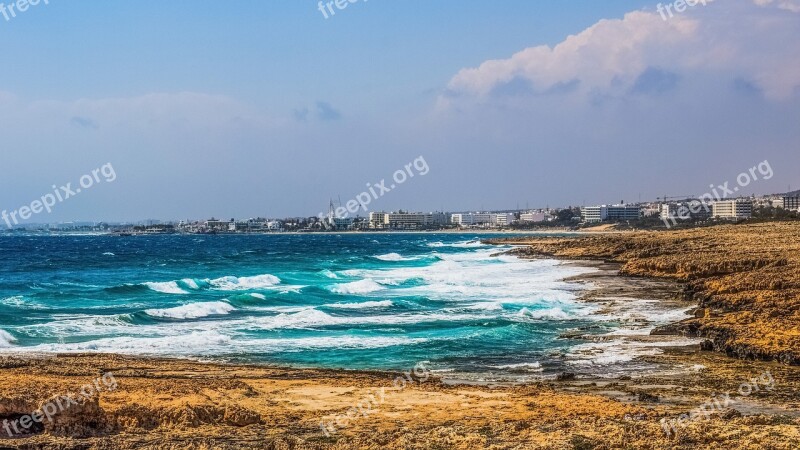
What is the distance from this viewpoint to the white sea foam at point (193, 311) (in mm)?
29188

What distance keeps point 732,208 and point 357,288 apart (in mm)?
144647

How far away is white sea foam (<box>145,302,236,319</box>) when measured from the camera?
29.2m

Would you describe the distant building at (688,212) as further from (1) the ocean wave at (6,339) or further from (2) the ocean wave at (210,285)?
(1) the ocean wave at (6,339)

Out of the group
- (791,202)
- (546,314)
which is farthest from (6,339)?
(791,202)

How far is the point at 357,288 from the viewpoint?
135 feet

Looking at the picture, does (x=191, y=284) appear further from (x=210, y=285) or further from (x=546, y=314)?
(x=546, y=314)

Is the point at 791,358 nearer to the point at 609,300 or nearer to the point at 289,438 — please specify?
the point at 289,438

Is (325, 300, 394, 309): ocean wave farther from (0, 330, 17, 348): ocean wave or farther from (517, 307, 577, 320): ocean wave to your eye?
(0, 330, 17, 348): ocean wave

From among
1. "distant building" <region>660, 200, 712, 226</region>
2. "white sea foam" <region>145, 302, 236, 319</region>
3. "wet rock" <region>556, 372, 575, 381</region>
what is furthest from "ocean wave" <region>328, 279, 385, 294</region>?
"distant building" <region>660, 200, 712, 226</region>

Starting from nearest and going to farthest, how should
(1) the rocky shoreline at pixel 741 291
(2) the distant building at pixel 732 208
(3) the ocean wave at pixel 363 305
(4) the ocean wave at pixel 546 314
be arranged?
1. (1) the rocky shoreline at pixel 741 291
2. (4) the ocean wave at pixel 546 314
3. (3) the ocean wave at pixel 363 305
4. (2) the distant building at pixel 732 208

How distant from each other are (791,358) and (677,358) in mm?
2403

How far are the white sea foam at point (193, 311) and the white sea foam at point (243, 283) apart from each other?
38.1ft

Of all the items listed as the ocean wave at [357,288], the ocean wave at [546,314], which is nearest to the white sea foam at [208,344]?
the ocean wave at [546,314]

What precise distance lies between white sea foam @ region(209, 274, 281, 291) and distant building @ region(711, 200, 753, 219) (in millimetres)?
132945
